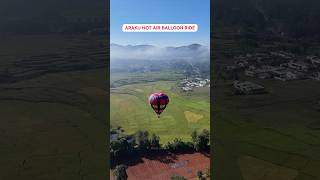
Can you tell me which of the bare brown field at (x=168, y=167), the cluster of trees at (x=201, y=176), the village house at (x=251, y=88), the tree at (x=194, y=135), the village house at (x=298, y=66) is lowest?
the cluster of trees at (x=201, y=176)

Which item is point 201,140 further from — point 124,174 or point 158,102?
point 124,174

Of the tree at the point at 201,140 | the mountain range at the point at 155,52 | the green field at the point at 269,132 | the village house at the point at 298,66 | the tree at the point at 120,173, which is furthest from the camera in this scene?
the village house at the point at 298,66

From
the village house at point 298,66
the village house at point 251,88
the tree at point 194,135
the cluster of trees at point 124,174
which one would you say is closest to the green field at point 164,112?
the tree at point 194,135

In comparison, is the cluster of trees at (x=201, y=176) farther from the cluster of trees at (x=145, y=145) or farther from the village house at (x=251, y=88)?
the village house at (x=251, y=88)
